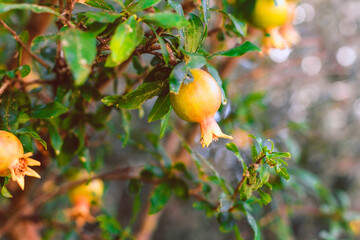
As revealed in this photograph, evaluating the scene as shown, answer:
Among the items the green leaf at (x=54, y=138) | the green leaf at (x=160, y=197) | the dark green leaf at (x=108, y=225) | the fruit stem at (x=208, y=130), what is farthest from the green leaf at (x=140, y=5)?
the dark green leaf at (x=108, y=225)

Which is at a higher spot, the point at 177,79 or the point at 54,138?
the point at 177,79

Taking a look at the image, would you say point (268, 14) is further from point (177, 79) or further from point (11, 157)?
point (11, 157)

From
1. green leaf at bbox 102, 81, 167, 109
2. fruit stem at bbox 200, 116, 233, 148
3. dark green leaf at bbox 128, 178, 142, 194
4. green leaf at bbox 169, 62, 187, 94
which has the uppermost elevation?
green leaf at bbox 169, 62, 187, 94

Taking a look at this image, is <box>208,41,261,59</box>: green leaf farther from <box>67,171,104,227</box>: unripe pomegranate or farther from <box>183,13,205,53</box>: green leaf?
<box>67,171,104,227</box>: unripe pomegranate

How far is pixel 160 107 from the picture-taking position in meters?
0.40

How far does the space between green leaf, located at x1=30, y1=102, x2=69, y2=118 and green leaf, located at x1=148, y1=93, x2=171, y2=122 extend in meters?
0.15

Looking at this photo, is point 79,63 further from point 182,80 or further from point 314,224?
point 314,224

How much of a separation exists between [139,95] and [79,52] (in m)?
0.14

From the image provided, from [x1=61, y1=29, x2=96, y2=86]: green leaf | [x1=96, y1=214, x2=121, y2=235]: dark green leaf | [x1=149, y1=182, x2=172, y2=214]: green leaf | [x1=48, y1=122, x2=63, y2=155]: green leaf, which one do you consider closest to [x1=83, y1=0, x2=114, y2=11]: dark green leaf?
[x1=61, y1=29, x2=96, y2=86]: green leaf

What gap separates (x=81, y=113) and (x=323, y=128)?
1422mm

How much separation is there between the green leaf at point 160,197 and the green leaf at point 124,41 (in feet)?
1.24

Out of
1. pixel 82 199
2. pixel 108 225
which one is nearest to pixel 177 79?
pixel 108 225

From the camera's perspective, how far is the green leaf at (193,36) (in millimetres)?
371

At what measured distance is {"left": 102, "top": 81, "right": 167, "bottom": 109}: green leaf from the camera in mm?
375
